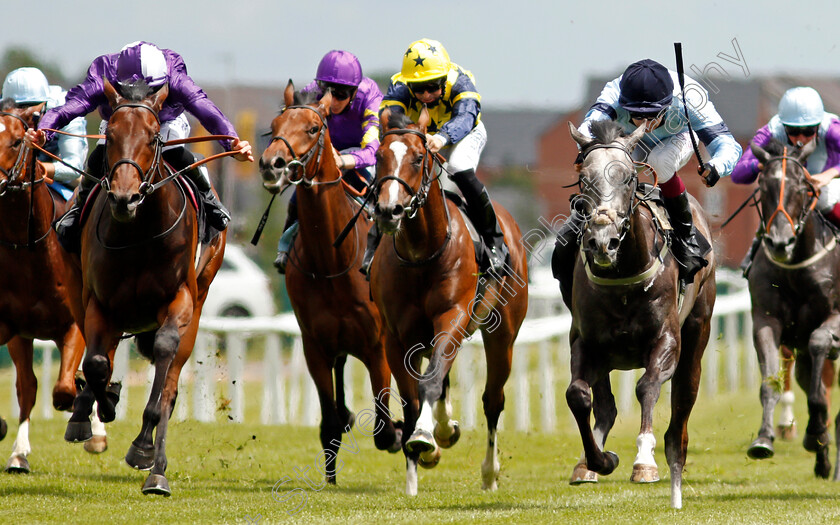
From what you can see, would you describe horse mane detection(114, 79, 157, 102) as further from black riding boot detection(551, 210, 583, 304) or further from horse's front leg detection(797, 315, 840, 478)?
horse's front leg detection(797, 315, 840, 478)

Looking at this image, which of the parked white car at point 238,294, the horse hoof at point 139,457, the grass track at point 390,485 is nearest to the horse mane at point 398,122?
the grass track at point 390,485

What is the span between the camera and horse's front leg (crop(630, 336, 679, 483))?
5.82m

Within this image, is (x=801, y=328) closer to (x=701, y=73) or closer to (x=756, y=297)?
(x=756, y=297)

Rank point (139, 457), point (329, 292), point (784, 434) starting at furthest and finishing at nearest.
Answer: point (784, 434) < point (329, 292) < point (139, 457)

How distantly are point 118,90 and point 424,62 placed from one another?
1880 millimetres

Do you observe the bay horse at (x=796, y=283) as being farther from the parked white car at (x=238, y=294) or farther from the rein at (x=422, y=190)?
the parked white car at (x=238, y=294)

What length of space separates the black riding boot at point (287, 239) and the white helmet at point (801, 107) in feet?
12.3

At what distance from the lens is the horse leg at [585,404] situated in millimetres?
5945

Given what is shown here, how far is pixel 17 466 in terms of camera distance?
26.1ft

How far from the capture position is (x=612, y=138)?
19.7 ft

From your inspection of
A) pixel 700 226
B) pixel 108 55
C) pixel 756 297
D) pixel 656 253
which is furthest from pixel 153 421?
pixel 756 297

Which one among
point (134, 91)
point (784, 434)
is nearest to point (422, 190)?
point (134, 91)

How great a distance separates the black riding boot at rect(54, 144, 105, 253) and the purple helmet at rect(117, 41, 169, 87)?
19.0 inches

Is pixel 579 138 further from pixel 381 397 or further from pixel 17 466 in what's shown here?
pixel 17 466
